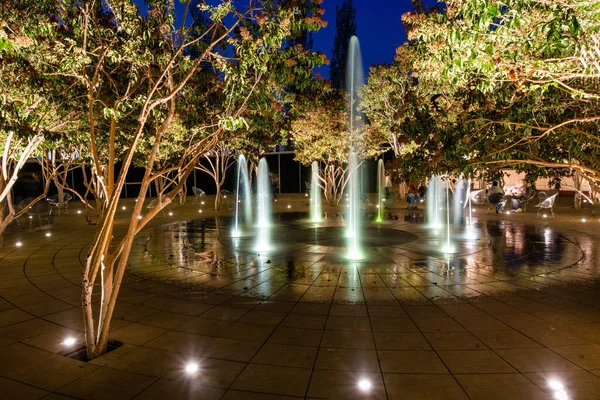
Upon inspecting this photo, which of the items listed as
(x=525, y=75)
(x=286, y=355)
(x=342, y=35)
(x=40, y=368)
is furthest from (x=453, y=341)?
(x=342, y=35)

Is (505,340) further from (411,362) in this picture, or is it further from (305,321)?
(305,321)

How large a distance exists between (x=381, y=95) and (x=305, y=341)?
16716 millimetres

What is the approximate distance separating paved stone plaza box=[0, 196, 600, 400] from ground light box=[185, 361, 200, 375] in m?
0.06

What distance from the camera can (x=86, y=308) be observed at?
4.11 m

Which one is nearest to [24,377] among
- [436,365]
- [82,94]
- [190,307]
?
[190,307]

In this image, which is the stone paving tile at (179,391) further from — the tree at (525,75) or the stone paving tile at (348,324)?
the tree at (525,75)

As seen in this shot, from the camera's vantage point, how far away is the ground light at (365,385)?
11.7 ft

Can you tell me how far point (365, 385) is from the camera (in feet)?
11.9

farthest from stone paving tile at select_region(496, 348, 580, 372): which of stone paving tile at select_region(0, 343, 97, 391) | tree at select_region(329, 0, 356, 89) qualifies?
tree at select_region(329, 0, 356, 89)

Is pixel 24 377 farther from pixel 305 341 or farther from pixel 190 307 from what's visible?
pixel 305 341

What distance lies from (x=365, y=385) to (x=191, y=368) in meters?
1.67

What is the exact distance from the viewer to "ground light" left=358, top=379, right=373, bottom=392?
3.56 m

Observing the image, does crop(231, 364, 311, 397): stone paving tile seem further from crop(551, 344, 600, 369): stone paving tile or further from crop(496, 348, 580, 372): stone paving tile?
crop(551, 344, 600, 369): stone paving tile

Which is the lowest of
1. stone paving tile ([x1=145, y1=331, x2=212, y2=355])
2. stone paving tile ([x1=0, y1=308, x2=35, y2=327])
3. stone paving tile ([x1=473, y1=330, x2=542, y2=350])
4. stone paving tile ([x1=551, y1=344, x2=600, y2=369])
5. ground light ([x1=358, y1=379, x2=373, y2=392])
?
ground light ([x1=358, y1=379, x2=373, y2=392])
